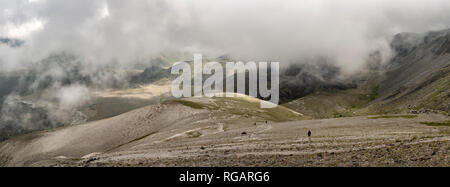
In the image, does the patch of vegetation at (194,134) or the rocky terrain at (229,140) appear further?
the patch of vegetation at (194,134)

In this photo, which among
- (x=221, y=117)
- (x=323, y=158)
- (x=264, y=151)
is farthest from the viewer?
(x=221, y=117)

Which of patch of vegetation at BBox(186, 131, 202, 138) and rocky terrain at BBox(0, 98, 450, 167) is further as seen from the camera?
patch of vegetation at BBox(186, 131, 202, 138)

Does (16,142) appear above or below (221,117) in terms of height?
below

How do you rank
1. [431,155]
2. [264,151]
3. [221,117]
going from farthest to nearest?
[221,117] < [264,151] < [431,155]

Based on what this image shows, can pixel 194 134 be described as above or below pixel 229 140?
below

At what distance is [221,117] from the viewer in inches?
5984

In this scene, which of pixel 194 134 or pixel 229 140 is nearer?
pixel 229 140
